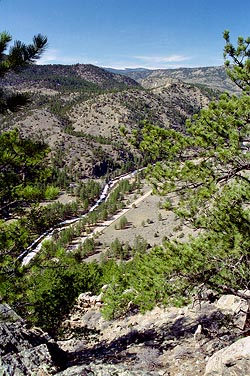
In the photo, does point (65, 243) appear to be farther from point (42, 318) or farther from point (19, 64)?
point (19, 64)

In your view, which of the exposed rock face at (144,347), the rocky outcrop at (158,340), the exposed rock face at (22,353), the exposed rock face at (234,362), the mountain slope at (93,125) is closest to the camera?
the exposed rock face at (234,362)

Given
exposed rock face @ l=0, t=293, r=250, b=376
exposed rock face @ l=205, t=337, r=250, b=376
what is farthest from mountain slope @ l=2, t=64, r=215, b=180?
exposed rock face @ l=205, t=337, r=250, b=376

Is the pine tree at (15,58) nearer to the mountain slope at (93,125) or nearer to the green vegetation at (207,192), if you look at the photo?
the green vegetation at (207,192)

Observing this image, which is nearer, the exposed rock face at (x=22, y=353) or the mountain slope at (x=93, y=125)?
the exposed rock face at (x=22, y=353)

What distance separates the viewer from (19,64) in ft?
26.0

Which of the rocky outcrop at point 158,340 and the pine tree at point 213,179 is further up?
the pine tree at point 213,179

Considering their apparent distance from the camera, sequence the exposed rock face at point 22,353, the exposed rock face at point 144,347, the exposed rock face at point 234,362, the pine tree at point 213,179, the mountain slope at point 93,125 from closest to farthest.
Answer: the exposed rock face at point 234,362 < the exposed rock face at point 144,347 < the pine tree at point 213,179 < the exposed rock face at point 22,353 < the mountain slope at point 93,125

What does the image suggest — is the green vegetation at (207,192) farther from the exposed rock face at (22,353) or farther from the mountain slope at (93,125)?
the mountain slope at (93,125)

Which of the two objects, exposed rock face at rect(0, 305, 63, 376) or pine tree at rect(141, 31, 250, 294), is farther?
exposed rock face at rect(0, 305, 63, 376)

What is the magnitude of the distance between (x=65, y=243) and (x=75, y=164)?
59.9 m

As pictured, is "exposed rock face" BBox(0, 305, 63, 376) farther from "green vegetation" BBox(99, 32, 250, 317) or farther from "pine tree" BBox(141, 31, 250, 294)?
"pine tree" BBox(141, 31, 250, 294)

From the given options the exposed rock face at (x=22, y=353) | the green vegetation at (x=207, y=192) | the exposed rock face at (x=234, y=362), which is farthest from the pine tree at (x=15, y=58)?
Result: the exposed rock face at (x=234, y=362)

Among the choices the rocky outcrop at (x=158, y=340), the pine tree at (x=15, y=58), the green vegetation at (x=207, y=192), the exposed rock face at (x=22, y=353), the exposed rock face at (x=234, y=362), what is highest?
the pine tree at (x=15, y=58)

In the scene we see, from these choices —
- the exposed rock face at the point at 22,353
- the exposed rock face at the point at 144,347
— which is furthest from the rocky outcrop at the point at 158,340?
the exposed rock face at the point at 22,353
